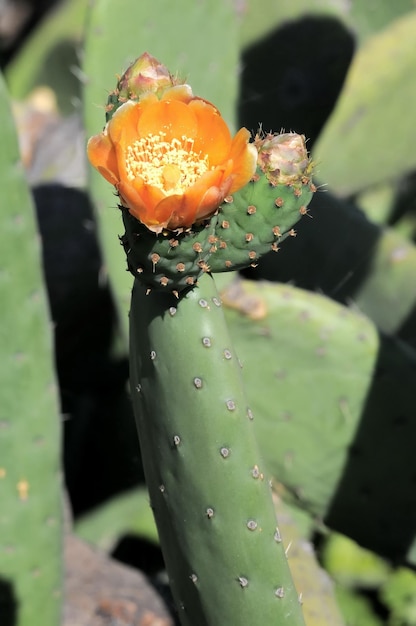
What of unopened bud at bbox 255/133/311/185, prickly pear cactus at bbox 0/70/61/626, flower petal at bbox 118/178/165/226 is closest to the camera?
flower petal at bbox 118/178/165/226

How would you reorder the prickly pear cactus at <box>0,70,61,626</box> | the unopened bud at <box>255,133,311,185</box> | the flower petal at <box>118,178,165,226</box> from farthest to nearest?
1. the prickly pear cactus at <box>0,70,61,626</box>
2. the unopened bud at <box>255,133,311,185</box>
3. the flower petal at <box>118,178,165,226</box>

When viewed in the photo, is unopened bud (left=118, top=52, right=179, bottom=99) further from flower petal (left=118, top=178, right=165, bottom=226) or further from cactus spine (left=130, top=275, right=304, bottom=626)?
cactus spine (left=130, top=275, right=304, bottom=626)

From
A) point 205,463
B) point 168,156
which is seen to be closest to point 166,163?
point 168,156

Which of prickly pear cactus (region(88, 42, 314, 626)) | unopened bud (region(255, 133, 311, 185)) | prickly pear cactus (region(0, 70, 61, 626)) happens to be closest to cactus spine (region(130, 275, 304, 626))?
prickly pear cactus (region(88, 42, 314, 626))

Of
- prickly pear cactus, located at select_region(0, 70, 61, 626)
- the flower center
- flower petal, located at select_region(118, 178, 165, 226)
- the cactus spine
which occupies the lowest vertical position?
prickly pear cactus, located at select_region(0, 70, 61, 626)

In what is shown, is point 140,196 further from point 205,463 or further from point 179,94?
point 205,463

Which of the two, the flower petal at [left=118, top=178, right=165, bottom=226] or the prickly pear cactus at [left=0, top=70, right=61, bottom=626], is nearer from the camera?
the flower petal at [left=118, top=178, right=165, bottom=226]

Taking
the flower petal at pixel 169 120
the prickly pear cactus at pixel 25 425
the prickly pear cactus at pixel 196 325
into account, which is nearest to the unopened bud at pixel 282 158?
the prickly pear cactus at pixel 196 325

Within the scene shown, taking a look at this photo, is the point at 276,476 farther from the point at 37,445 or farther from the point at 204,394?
the point at 204,394
